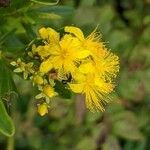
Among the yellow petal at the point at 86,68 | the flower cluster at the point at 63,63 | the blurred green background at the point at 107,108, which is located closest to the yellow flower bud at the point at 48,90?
the flower cluster at the point at 63,63

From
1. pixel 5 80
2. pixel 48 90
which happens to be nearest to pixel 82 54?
pixel 48 90

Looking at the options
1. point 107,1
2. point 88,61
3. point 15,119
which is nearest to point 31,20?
point 88,61

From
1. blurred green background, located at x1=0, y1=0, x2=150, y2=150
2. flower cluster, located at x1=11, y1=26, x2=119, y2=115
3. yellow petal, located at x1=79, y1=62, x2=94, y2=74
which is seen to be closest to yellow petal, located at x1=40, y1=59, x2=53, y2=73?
flower cluster, located at x1=11, y1=26, x2=119, y2=115

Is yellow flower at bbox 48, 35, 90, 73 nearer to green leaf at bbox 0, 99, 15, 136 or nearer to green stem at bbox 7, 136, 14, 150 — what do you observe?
green leaf at bbox 0, 99, 15, 136

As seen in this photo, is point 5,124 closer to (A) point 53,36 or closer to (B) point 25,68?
(B) point 25,68

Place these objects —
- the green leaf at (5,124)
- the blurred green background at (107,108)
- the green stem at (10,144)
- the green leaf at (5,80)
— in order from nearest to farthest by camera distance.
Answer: the green leaf at (5,124)
the green leaf at (5,80)
the green stem at (10,144)
the blurred green background at (107,108)

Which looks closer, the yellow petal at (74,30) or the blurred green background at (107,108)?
the yellow petal at (74,30)

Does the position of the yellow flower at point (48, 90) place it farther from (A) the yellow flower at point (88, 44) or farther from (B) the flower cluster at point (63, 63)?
(A) the yellow flower at point (88, 44)
